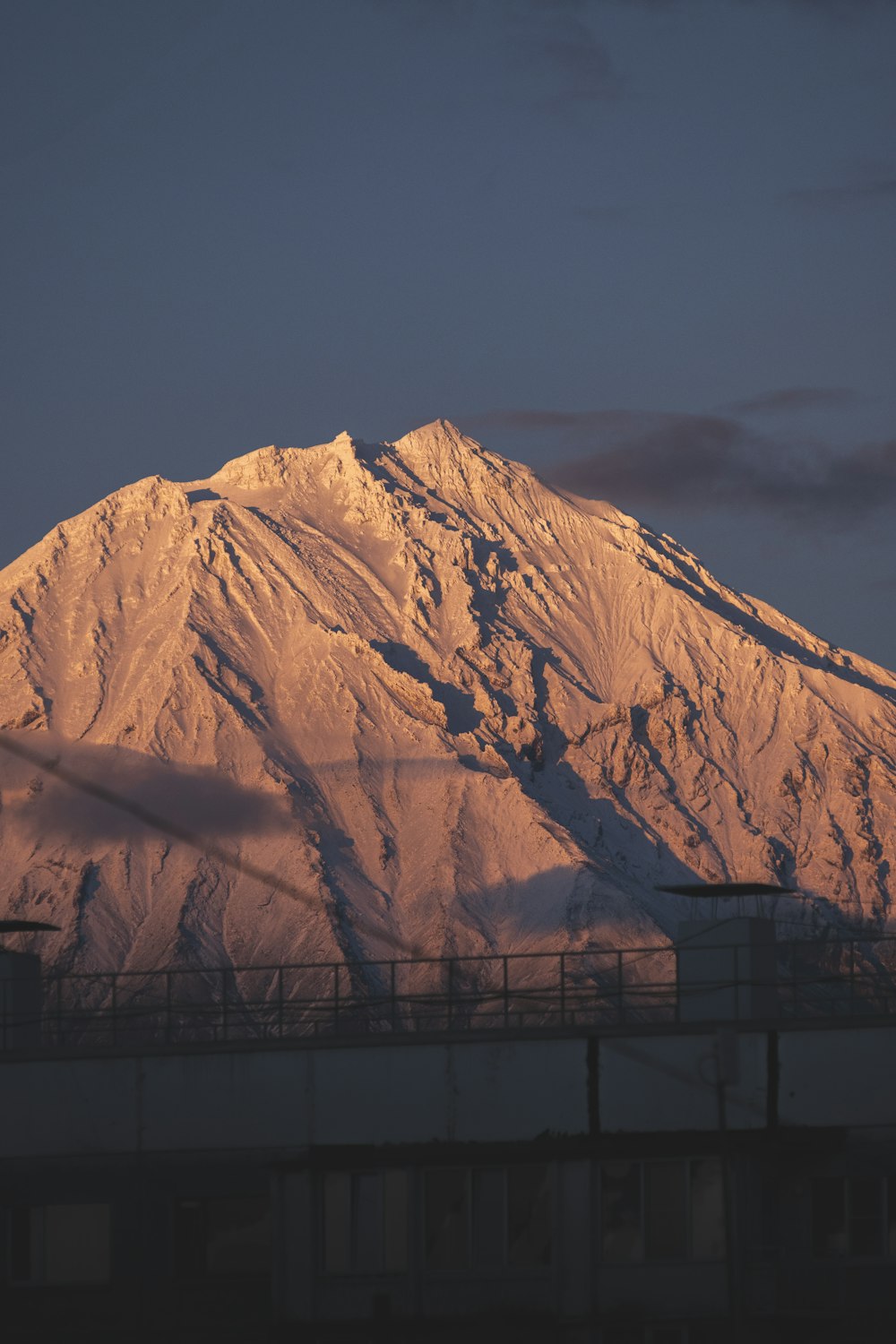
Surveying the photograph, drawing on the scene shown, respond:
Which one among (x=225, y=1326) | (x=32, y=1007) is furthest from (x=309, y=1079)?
(x=32, y=1007)

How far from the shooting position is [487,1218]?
39156 mm

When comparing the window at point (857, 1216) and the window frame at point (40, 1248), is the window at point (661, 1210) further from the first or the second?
the window frame at point (40, 1248)

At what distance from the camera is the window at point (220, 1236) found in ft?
130

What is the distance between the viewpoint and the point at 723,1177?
36.4 meters

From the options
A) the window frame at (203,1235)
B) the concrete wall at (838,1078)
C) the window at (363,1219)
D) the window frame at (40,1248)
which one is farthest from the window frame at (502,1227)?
the window frame at (40,1248)

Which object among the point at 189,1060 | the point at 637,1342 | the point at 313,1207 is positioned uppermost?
the point at 189,1060

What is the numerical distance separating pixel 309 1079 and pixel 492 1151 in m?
3.71

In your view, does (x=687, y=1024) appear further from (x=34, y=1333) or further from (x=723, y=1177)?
(x=34, y=1333)

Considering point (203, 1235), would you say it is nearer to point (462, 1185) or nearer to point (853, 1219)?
point (462, 1185)

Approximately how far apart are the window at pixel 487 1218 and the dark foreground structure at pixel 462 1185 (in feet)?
0.12

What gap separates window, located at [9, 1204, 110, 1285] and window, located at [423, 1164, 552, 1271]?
6220 millimetres

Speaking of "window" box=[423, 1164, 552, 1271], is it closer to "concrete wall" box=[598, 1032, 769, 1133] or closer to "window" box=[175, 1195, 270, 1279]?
"concrete wall" box=[598, 1032, 769, 1133]

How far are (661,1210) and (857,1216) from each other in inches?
144

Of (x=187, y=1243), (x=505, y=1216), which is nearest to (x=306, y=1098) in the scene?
(x=187, y=1243)
